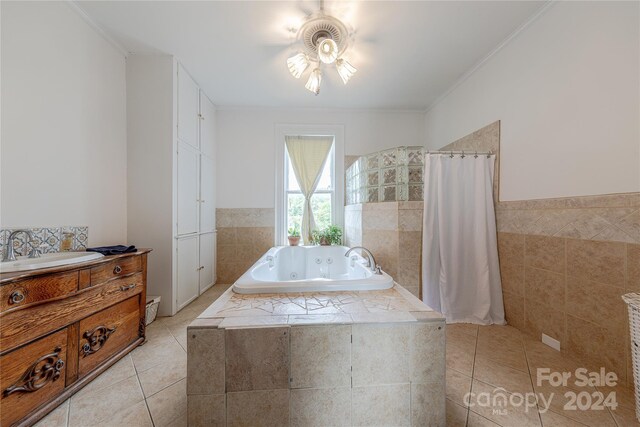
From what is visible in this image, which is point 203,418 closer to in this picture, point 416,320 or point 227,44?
point 416,320

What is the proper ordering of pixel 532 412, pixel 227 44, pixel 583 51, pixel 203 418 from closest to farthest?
1. pixel 203 418
2. pixel 532 412
3. pixel 583 51
4. pixel 227 44

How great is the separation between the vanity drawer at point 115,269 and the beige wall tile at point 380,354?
5.02ft

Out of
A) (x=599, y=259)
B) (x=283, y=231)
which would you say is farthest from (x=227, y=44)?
(x=599, y=259)

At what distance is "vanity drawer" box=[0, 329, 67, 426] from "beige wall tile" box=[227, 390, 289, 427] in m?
0.93

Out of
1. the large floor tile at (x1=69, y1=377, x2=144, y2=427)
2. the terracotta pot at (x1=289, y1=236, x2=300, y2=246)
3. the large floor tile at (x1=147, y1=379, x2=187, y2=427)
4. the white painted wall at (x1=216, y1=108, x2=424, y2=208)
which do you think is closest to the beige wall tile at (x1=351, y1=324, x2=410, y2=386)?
the large floor tile at (x1=147, y1=379, x2=187, y2=427)

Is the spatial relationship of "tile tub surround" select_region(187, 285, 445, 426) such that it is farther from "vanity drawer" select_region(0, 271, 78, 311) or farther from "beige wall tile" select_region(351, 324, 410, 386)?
"vanity drawer" select_region(0, 271, 78, 311)

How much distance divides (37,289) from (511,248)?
120 inches

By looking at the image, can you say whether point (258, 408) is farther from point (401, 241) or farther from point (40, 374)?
point (401, 241)

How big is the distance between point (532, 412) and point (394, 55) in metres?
2.66

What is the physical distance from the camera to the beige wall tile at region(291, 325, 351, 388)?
38.9 inches

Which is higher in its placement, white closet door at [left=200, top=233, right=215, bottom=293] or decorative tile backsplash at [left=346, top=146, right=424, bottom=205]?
decorative tile backsplash at [left=346, top=146, right=424, bottom=205]

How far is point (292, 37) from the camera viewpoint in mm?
1944

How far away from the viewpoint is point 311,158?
132 inches

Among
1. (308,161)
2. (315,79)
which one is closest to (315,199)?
(308,161)
